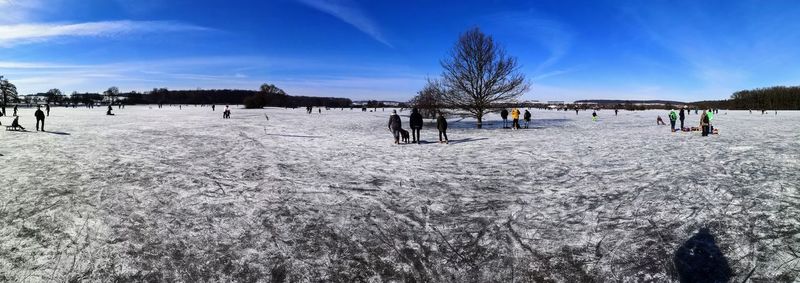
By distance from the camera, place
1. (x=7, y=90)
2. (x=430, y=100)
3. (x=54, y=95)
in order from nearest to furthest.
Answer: (x=430, y=100)
(x=7, y=90)
(x=54, y=95)

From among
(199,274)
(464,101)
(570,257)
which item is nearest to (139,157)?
(199,274)

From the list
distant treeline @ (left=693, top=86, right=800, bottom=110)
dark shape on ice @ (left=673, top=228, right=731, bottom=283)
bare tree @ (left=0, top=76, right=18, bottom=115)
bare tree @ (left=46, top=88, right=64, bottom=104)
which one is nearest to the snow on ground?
dark shape on ice @ (left=673, top=228, right=731, bottom=283)

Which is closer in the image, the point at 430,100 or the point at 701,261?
the point at 701,261

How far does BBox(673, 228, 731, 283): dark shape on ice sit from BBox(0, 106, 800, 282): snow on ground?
0.11 metres

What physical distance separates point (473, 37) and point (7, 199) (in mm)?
27084

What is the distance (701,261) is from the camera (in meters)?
5.30

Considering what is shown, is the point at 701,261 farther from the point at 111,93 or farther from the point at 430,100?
the point at 111,93

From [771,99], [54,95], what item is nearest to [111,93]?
[54,95]

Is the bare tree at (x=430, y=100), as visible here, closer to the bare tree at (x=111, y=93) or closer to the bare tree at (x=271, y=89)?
the bare tree at (x=271, y=89)

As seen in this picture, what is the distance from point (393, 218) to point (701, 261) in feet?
15.4

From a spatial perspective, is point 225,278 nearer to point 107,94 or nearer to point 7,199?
point 7,199

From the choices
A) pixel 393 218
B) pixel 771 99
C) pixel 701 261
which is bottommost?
pixel 701 261

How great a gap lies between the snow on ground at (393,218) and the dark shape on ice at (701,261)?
0.11m

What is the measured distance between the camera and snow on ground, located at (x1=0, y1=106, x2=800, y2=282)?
5352 millimetres
